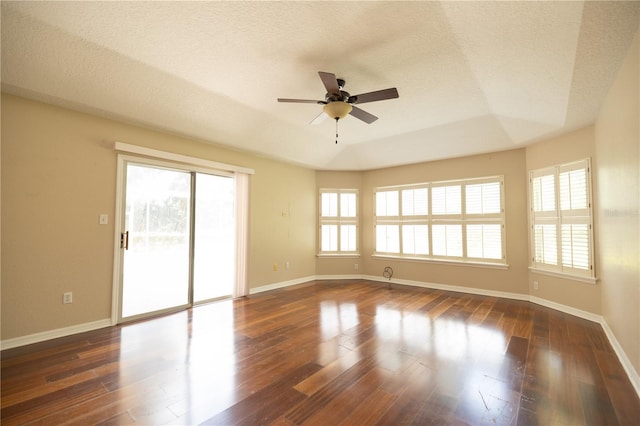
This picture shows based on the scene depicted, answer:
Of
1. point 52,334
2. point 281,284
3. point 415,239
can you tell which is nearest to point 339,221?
point 415,239

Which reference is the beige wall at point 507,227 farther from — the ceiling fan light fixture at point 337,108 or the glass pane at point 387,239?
the ceiling fan light fixture at point 337,108

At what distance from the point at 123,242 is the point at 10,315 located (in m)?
1.23

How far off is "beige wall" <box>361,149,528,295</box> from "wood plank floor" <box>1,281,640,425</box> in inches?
46.6

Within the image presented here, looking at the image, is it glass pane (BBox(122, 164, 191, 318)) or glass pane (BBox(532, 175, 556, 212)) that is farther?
glass pane (BBox(532, 175, 556, 212))

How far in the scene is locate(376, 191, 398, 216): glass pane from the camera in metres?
6.46

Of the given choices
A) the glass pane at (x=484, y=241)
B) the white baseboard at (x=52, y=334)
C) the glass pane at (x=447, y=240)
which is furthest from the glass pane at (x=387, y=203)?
the white baseboard at (x=52, y=334)

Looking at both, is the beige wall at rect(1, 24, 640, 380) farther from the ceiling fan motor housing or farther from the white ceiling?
the ceiling fan motor housing

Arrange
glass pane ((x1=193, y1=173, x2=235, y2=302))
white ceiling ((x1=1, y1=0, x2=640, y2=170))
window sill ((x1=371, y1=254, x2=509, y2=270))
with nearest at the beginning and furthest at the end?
white ceiling ((x1=1, y1=0, x2=640, y2=170)) < glass pane ((x1=193, y1=173, x2=235, y2=302)) < window sill ((x1=371, y1=254, x2=509, y2=270))

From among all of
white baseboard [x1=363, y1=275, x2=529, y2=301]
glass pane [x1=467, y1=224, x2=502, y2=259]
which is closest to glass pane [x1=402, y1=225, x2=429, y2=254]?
white baseboard [x1=363, y1=275, x2=529, y2=301]

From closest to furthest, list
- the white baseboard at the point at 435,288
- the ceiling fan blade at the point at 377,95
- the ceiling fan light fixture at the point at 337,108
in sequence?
the white baseboard at the point at 435,288 → the ceiling fan blade at the point at 377,95 → the ceiling fan light fixture at the point at 337,108

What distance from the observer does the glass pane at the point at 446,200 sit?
221 inches

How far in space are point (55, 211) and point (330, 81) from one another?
3.49 m

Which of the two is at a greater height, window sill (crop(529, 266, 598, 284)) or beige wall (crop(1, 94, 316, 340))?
beige wall (crop(1, 94, 316, 340))

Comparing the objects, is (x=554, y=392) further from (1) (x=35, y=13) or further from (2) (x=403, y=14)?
(1) (x=35, y=13)
